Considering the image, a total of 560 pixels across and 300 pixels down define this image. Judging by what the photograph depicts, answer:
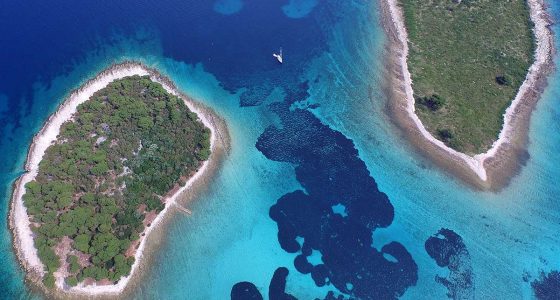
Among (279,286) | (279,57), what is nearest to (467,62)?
(279,57)

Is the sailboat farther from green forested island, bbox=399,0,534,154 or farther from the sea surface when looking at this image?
green forested island, bbox=399,0,534,154

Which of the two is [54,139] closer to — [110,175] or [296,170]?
[110,175]

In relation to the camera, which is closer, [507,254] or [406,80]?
[507,254]

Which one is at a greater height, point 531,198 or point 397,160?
point 397,160

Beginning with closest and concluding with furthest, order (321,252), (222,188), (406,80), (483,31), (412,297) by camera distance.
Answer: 1. (412,297)
2. (321,252)
3. (222,188)
4. (406,80)
5. (483,31)

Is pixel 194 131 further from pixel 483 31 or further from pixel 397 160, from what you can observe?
pixel 483 31

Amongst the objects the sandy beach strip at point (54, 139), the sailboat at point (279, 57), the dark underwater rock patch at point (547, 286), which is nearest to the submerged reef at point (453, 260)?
the dark underwater rock patch at point (547, 286)

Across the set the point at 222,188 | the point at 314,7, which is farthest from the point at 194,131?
the point at 314,7

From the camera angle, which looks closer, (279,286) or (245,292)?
(245,292)
